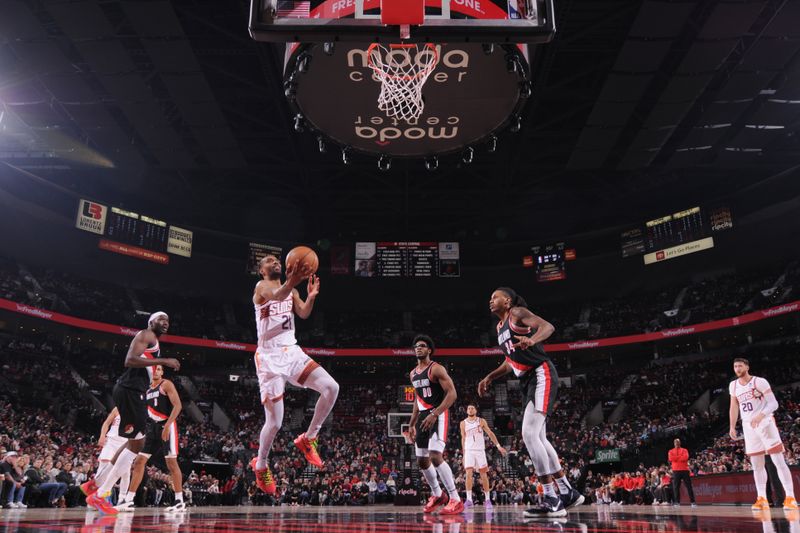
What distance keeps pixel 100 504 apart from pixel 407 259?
67.8ft

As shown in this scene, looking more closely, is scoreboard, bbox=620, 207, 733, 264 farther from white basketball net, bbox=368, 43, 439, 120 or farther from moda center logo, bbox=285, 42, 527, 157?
white basketball net, bbox=368, 43, 439, 120

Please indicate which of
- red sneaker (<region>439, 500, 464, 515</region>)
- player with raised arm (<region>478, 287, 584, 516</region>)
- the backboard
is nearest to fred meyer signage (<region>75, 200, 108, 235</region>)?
the backboard

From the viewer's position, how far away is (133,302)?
91.0ft

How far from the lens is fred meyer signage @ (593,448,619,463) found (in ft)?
69.4

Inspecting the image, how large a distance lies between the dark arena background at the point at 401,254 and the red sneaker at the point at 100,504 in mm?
18

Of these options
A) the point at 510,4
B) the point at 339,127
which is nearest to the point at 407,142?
A: the point at 339,127

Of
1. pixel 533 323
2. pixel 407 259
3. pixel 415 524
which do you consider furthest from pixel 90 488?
pixel 407 259

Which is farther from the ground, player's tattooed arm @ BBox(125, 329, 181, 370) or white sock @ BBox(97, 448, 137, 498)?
player's tattooed arm @ BBox(125, 329, 181, 370)

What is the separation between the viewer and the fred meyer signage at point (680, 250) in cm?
2419

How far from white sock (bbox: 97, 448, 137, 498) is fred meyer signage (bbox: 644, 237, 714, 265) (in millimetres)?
23234

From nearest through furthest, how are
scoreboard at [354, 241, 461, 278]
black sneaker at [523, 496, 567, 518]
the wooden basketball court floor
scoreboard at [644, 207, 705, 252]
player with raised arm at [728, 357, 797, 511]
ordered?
the wooden basketball court floor
black sneaker at [523, 496, 567, 518]
player with raised arm at [728, 357, 797, 511]
scoreboard at [644, 207, 705, 252]
scoreboard at [354, 241, 461, 278]

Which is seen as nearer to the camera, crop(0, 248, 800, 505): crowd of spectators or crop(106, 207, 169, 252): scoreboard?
crop(0, 248, 800, 505): crowd of spectators

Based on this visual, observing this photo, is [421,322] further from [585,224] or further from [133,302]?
[133,302]

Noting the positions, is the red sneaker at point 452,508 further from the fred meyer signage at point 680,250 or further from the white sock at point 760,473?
the fred meyer signage at point 680,250
